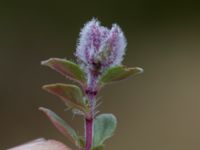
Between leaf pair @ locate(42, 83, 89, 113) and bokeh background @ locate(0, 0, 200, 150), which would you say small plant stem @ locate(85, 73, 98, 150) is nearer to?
leaf pair @ locate(42, 83, 89, 113)

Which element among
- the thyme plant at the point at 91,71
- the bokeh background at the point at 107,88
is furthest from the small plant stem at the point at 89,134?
the bokeh background at the point at 107,88

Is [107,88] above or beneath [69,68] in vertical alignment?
above

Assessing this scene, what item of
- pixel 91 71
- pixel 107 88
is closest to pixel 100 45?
pixel 91 71

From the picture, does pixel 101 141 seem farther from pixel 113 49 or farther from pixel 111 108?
pixel 111 108

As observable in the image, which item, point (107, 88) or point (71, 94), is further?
point (107, 88)

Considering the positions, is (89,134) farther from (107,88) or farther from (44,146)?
(107,88)

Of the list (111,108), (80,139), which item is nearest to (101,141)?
(80,139)

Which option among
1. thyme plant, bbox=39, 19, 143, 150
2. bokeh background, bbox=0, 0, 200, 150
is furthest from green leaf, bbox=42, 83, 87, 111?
bokeh background, bbox=0, 0, 200, 150
